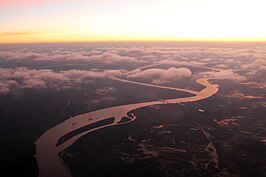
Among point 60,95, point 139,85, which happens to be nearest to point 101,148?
point 60,95

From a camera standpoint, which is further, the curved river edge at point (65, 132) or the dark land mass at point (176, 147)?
the curved river edge at point (65, 132)

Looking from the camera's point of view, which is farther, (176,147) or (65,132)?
(65,132)

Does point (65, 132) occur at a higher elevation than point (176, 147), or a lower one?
lower

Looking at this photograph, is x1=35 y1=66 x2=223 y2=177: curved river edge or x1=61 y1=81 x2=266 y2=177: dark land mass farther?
x1=35 y1=66 x2=223 y2=177: curved river edge

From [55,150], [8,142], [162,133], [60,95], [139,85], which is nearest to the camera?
[55,150]

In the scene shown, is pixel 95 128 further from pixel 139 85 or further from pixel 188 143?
pixel 139 85

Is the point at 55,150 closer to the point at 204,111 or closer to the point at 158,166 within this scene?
the point at 158,166

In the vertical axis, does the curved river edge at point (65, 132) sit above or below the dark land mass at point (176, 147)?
below

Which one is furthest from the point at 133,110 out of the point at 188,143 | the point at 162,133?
the point at 188,143

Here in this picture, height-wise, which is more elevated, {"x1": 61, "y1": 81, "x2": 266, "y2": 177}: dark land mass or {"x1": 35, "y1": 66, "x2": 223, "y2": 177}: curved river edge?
{"x1": 61, "y1": 81, "x2": 266, "y2": 177}: dark land mass

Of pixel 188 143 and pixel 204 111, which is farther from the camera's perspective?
pixel 204 111

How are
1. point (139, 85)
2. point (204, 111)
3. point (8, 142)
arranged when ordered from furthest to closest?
point (139, 85) → point (204, 111) → point (8, 142)
